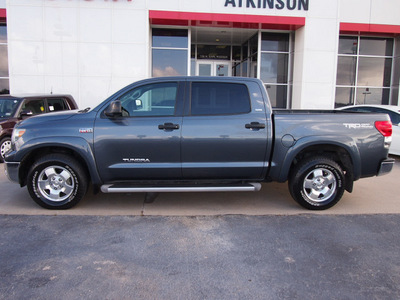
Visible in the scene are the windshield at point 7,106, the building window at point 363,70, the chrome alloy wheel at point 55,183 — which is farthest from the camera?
the building window at point 363,70

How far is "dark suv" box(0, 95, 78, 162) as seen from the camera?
315 inches

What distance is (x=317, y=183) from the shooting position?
16.4ft

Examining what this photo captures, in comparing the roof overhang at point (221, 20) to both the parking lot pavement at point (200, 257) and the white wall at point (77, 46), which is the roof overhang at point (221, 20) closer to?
the white wall at point (77, 46)

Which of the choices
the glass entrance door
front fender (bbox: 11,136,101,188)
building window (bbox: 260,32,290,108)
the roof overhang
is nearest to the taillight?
front fender (bbox: 11,136,101,188)

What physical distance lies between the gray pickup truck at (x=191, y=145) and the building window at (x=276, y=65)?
380 inches

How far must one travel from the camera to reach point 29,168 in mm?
5020

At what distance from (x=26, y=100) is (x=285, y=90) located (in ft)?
33.2

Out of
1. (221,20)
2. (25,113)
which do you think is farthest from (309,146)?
(221,20)

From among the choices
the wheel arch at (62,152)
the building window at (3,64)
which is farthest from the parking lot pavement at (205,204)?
the building window at (3,64)

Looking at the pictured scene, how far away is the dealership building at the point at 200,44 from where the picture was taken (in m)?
12.1

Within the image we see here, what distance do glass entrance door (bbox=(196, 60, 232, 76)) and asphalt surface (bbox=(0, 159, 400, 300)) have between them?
35.6 ft

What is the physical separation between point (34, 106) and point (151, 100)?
4.88 m

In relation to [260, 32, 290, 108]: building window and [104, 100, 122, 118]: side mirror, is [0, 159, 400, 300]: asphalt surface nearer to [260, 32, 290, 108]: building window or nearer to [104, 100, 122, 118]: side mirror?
[104, 100, 122, 118]: side mirror

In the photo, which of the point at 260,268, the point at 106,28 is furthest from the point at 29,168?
the point at 106,28
